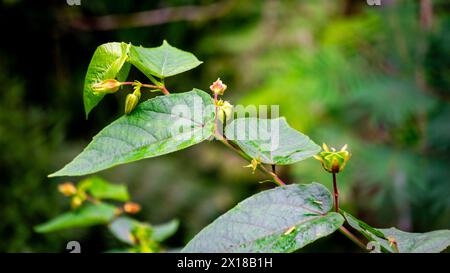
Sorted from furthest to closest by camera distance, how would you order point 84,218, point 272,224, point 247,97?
point 247,97 → point 84,218 → point 272,224

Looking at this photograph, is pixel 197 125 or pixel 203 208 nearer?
pixel 197 125

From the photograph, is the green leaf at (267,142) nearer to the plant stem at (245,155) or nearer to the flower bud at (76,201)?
the plant stem at (245,155)

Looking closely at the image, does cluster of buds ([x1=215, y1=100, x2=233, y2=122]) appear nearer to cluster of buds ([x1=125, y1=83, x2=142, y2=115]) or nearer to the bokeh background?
cluster of buds ([x1=125, y1=83, x2=142, y2=115])

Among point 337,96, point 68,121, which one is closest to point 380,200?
point 337,96

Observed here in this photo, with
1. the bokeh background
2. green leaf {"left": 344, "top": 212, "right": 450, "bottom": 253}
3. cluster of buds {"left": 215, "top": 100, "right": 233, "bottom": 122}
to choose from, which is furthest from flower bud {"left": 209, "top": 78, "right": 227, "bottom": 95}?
the bokeh background

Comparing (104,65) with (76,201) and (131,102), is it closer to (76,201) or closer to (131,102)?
(131,102)

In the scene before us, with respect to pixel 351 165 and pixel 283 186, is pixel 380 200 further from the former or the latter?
pixel 283 186

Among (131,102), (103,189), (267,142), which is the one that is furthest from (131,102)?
(103,189)
